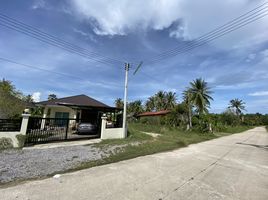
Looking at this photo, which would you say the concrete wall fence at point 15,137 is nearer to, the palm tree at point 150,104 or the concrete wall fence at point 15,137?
the concrete wall fence at point 15,137

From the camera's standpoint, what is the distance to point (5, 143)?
24.3ft

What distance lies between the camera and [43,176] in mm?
4508

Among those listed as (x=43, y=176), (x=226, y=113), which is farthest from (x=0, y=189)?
(x=226, y=113)

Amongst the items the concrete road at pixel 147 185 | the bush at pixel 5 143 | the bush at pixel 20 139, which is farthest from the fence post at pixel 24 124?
the concrete road at pixel 147 185

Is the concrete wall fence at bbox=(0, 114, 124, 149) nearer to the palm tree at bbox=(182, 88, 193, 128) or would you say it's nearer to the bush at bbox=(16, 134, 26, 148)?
the bush at bbox=(16, 134, 26, 148)

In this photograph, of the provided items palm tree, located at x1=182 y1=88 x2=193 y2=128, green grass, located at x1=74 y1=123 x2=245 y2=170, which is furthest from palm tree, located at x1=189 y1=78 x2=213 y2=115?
green grass, located at x1=74 y1=123 x2=245 y2=170

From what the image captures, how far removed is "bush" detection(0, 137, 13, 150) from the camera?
7293mm

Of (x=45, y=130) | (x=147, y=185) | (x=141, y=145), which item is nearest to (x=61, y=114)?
(x=45, y=130)

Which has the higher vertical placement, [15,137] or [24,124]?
[24,124]

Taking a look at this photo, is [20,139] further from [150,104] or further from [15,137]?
[150,104]

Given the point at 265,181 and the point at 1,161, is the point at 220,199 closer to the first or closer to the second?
the point at 265,181

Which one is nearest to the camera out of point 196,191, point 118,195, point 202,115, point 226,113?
point 118,195

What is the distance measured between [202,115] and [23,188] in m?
29.8

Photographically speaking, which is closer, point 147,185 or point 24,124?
point 147,185
